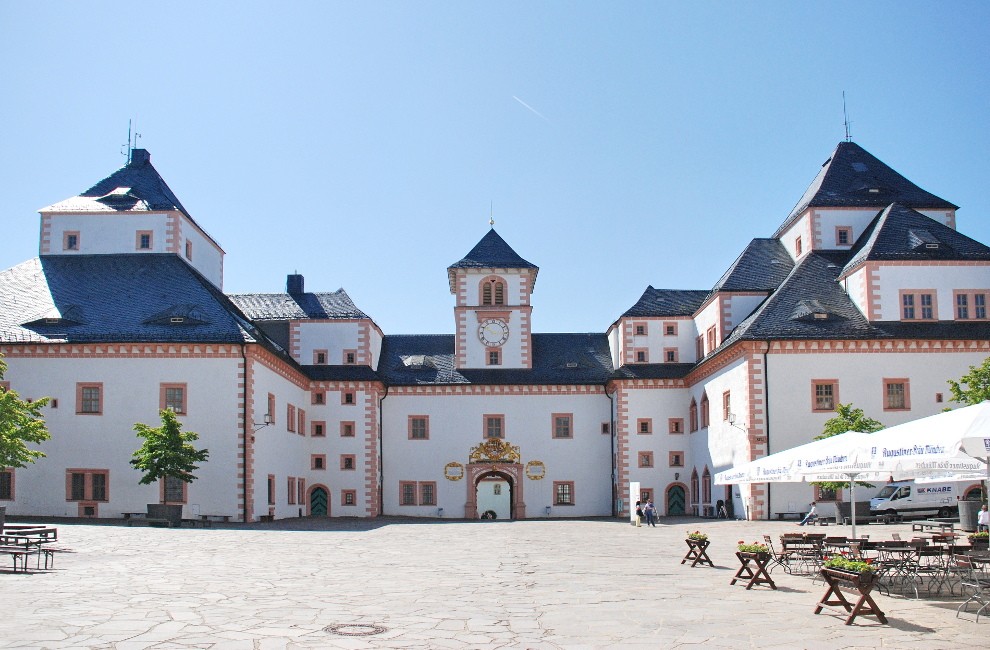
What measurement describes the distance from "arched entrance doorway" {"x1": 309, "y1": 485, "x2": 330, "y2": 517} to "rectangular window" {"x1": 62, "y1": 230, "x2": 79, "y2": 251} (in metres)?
16.5

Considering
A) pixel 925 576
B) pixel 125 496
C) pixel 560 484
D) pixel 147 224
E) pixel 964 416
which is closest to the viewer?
pixel 964 416

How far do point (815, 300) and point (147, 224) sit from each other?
29504 millimetres

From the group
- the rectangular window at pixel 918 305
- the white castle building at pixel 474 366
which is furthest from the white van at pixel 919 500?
the rectangular window at pixel 918 305

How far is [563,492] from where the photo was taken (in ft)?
181

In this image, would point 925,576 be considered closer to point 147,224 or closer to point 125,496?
point 125,496

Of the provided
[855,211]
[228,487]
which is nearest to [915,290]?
[855,211]

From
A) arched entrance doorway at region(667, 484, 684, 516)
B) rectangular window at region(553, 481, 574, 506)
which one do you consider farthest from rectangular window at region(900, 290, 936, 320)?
rectangular window at region(553, 481, 574, 506)

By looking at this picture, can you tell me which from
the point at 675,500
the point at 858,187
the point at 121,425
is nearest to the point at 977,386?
the point at 858,187

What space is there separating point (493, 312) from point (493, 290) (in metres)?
1.43

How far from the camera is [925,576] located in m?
19.4

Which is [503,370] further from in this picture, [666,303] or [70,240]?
[70,240]

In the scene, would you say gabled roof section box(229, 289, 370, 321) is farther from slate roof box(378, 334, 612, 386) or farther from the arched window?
the arched window

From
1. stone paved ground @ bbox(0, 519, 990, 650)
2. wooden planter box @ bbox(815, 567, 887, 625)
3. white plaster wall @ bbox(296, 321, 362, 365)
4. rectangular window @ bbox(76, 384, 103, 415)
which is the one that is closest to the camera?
stone paved ground @ bbox(0, 519, 990, 650)

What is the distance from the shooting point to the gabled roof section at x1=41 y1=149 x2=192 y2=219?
48.4m
